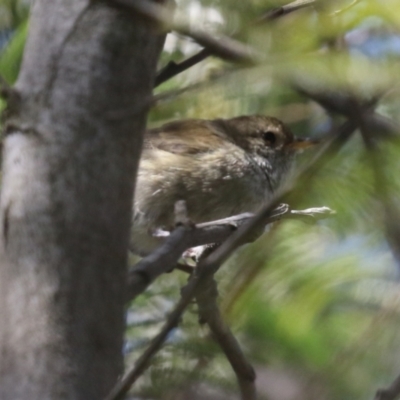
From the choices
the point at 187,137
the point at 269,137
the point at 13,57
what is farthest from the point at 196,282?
the point at 269,137

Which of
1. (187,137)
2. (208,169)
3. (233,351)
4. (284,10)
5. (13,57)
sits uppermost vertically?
(284,10)

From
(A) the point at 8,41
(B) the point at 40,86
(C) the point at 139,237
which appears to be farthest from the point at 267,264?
(C) the point at 139,237

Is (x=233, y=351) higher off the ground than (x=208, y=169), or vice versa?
(x=208, y=169)

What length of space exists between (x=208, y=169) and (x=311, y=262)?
7.36ft

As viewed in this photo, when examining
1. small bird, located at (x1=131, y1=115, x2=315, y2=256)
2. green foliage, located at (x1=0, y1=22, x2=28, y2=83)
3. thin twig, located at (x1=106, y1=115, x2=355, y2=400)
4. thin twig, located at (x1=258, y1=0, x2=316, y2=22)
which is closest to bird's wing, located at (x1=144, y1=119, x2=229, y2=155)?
small bird, located at (x1=131, y1=115, x2=315, y2=256)

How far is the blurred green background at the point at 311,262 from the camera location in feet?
3.26

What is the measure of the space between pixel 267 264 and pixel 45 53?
72 centimetres

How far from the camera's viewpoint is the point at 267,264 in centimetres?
168

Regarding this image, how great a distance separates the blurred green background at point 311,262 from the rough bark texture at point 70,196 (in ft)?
0.61

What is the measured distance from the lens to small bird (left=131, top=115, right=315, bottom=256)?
11.5 ft

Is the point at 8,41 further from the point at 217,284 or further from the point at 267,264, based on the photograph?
the point at 267,264

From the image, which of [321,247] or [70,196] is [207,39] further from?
[70,196]

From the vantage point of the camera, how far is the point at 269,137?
4.32 meters

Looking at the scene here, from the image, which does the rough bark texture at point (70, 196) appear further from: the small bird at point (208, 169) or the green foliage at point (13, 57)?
the small bird at point (208, 169)
